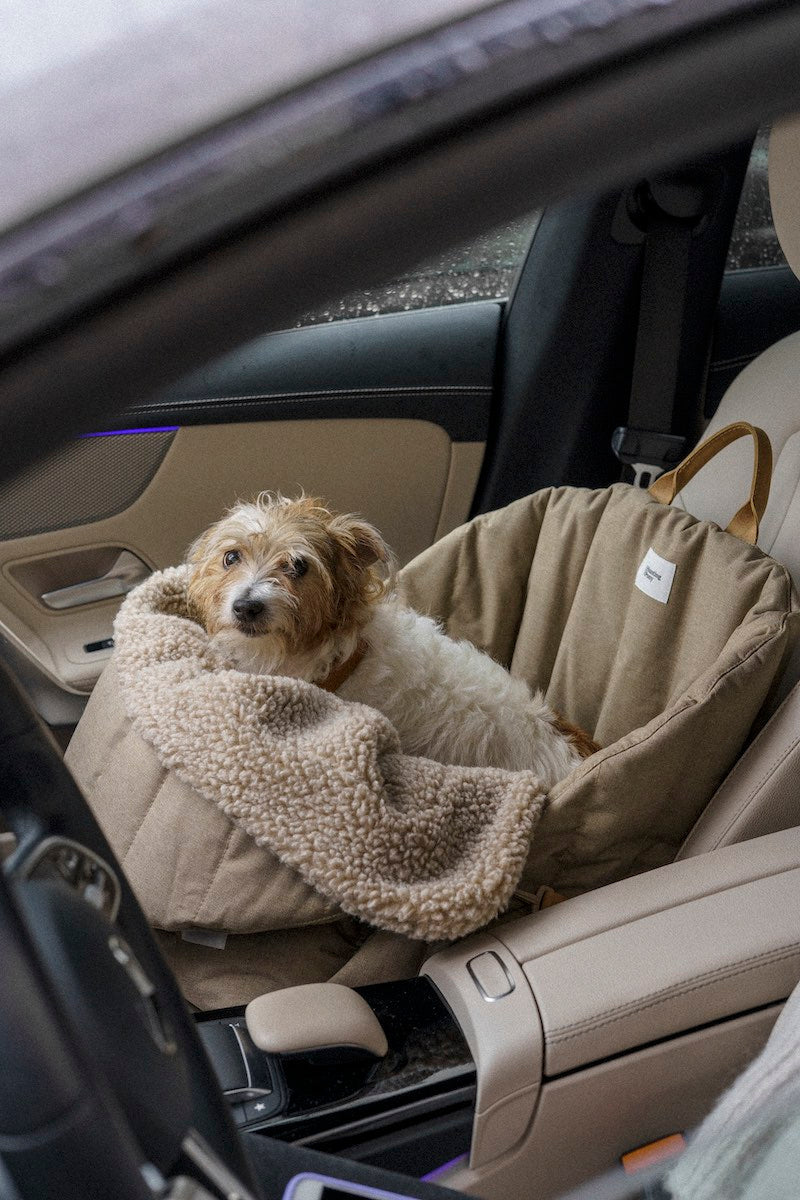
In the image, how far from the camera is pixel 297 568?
2104 mm

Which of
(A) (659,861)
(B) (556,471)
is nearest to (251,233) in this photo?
(A) (659,861)

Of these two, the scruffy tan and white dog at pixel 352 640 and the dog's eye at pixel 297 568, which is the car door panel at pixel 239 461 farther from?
the dog's eye at pixel 297 568

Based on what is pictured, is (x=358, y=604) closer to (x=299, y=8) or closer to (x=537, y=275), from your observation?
(x=537, y=275)

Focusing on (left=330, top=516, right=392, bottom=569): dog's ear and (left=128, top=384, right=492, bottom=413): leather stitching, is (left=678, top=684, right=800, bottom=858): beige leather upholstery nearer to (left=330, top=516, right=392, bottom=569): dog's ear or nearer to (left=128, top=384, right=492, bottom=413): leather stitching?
(left=330, top=516, right=392, bottom=569): dog's ear

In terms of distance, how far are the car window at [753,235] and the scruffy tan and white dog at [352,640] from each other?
1172mm

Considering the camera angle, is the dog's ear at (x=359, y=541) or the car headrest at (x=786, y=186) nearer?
the car headrest at (x=786, y=186)

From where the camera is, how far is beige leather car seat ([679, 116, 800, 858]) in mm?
1443

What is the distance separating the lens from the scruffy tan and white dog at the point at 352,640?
200 centimetres

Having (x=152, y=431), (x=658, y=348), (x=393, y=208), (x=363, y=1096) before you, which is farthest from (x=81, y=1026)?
(x=658, y=348)

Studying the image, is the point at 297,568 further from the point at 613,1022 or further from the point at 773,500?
the point at 613,1022

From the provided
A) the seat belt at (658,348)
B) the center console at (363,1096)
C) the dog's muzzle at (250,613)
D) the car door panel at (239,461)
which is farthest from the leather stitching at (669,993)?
the car door panel at (239,461)

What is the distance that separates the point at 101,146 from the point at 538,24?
0.58 ft

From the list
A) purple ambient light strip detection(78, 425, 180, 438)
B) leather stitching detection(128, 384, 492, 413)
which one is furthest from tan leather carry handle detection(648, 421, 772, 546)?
purple ambient light strip detection(78, 425, 180, 438)

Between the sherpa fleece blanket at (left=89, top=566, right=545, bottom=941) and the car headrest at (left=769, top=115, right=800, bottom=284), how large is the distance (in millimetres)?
855
